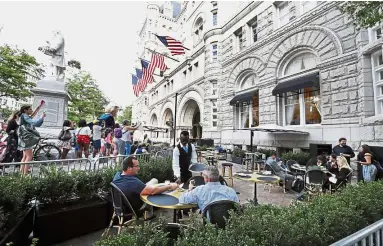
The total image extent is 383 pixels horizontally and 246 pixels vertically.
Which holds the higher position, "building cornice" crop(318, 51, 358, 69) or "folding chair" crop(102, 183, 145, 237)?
"building cornice" crop(318, 51, 358, 69)

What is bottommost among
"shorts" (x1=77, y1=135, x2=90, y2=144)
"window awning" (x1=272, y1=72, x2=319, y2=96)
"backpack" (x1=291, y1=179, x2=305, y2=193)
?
"backpack" (x1=291, y1=179, x2=305, y2=193)

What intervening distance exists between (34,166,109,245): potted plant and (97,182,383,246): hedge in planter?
2.69 metres

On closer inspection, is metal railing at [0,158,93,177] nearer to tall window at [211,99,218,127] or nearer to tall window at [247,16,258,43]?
tall window at [247,16,258,43]

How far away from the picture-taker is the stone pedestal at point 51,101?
10.3 meters

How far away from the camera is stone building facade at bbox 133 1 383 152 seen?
9.86 m

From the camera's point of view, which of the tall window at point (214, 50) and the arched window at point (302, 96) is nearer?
the arched window at point (302, 96)

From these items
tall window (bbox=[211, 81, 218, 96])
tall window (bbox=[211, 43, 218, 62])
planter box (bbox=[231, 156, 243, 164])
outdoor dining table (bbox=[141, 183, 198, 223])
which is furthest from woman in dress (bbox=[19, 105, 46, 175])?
tall window (bbox=[211, 43, 218, 62])

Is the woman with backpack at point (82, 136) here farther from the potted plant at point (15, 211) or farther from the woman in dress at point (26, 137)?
the potted plant at point (15, 211)

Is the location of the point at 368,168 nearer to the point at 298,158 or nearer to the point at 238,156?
the point at 298,158

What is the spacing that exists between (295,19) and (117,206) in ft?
47.5

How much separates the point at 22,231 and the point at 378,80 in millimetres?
12944

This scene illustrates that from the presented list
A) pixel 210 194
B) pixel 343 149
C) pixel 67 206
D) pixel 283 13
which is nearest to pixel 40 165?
pixel 67 206

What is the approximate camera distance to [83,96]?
32.4 meters

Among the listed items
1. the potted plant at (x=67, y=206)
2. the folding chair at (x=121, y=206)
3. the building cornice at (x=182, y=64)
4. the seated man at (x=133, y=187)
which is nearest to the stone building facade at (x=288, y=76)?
the building cornice at (x=182, y=64)
